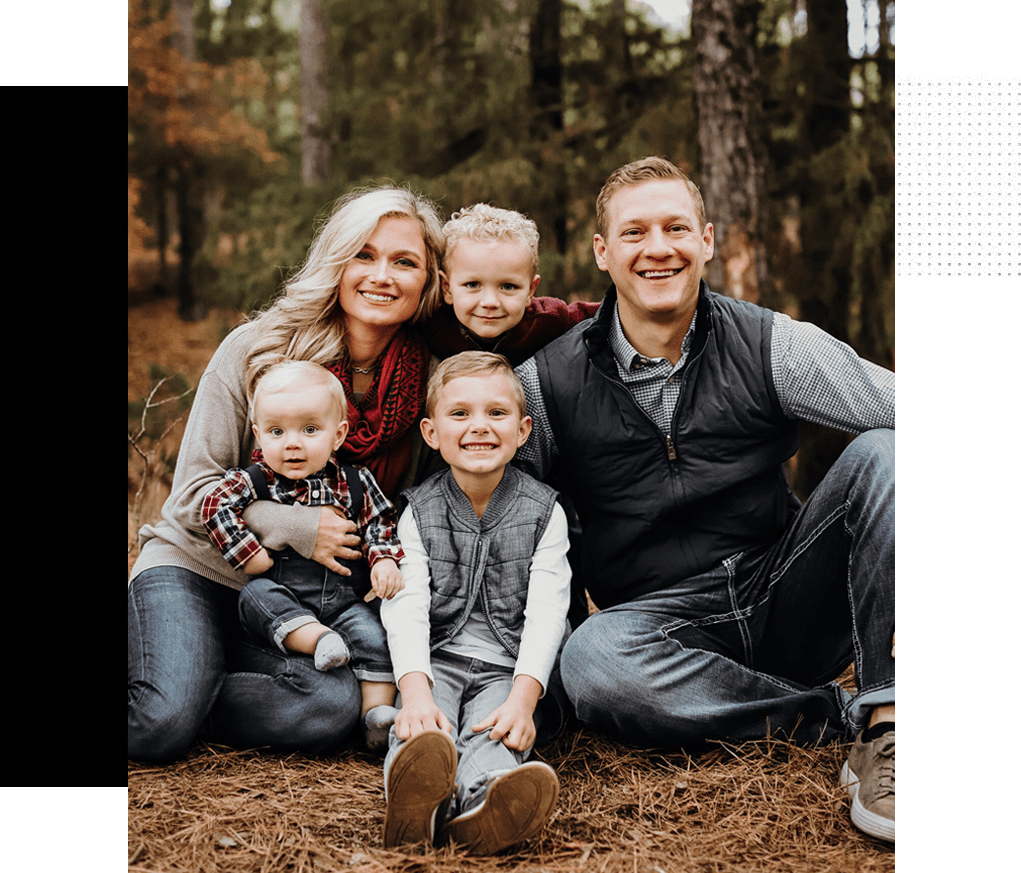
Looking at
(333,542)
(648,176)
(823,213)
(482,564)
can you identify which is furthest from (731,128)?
(333,542)

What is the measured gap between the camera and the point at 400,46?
717 centimetres

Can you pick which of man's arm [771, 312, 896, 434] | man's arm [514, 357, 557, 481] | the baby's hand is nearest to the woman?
the baby's hand

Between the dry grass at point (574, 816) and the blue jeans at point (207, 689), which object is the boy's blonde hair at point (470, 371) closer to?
the blue jeans at point (207, 689)

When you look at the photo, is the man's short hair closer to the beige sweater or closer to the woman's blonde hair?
the woman's blonde hair

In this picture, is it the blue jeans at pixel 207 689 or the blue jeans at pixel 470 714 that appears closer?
the blue jeans at pixel 470 714

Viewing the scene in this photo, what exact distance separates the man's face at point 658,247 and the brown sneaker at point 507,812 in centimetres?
132

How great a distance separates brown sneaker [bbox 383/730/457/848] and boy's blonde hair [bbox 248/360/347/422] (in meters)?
1.00

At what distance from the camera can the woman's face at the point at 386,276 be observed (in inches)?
107

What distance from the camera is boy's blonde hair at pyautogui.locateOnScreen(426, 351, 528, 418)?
8.23 ft

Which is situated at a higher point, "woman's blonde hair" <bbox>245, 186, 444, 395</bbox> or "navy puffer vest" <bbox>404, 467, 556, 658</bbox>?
"woman's blonde hair" <bbox>245, 186, 444, 395</bbox>

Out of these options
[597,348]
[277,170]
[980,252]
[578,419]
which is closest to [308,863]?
[578,419]

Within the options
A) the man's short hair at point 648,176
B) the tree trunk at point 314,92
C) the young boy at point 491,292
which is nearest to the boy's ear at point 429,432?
the young boy at point 491,292

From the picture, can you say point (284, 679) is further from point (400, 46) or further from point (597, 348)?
point (400, 46)

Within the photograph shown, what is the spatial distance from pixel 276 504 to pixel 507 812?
107 cm
